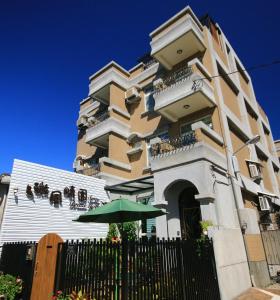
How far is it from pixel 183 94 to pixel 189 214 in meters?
6.65

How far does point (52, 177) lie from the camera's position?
13.3m

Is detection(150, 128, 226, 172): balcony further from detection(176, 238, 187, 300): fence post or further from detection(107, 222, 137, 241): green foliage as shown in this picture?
detection(176, 238, 187, 300): fence post

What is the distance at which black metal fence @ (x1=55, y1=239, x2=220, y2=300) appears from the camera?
6.15 metres

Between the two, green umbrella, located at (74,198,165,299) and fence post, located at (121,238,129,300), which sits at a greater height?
green umbrella, located at (74,198,165,299)

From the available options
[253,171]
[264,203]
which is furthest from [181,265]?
[253,171]

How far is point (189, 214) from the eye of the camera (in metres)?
12.8

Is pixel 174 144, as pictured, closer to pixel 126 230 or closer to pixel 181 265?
pixel 126 230

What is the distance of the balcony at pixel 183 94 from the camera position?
13922mm

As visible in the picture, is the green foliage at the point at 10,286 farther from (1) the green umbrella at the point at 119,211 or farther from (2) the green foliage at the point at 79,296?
(1) the green umbrella at the point at 119,211

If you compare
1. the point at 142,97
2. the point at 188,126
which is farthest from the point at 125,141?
the point at 188,126

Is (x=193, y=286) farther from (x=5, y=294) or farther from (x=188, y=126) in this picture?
(x=188, y=126)

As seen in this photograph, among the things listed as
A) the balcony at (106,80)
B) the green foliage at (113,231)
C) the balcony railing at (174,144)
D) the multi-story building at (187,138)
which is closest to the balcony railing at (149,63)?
the multi-story building at (187,138)

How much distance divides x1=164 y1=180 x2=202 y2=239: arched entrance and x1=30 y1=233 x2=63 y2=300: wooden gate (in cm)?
643

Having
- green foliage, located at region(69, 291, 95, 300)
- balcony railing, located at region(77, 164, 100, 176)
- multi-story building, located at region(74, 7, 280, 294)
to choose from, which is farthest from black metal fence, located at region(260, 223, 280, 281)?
balcony railing, located at region(77, 164, 100, 176)
